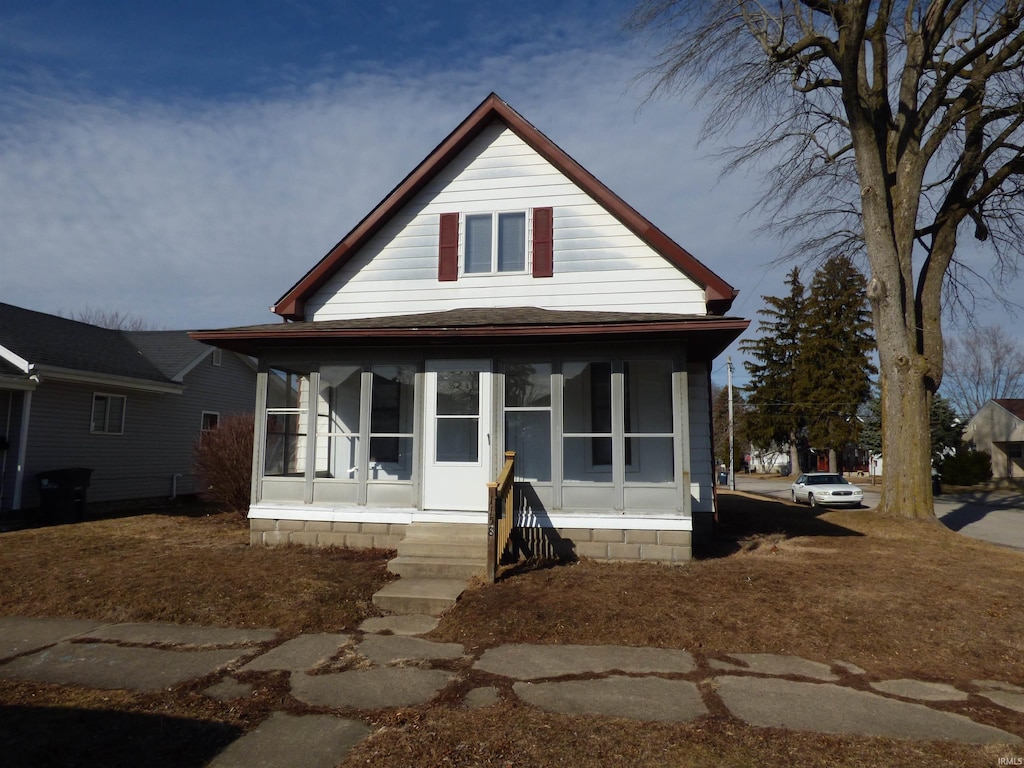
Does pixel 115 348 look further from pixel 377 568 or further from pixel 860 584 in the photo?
pixel 860 584

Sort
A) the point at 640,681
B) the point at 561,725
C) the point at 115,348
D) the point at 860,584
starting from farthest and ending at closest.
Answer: the point at 115,348 → the point at 860,584 → the point at 640,681 → the point at 561,725

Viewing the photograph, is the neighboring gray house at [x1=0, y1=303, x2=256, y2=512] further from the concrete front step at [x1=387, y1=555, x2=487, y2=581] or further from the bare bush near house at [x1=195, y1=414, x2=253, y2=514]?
the concrete front step at [x1=387, y1=555, x2=487, y2=581]

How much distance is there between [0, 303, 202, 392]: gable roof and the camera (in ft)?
47.0

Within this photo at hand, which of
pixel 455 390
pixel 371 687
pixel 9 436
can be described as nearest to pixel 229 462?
pixel 9 436

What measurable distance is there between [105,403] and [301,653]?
14020mm

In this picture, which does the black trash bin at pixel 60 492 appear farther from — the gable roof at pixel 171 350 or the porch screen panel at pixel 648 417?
the porch screen panel at pixel 648 417

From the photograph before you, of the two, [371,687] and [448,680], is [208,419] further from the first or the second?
[448,680]

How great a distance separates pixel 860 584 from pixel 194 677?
705cm

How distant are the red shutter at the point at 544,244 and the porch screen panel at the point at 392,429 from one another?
306cm

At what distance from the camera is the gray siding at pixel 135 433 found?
1473 centimetres

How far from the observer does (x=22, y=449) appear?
14016 mm

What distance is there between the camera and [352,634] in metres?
6.11

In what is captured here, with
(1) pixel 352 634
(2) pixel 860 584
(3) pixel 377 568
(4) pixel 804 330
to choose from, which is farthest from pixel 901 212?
(4) pixel 804 330

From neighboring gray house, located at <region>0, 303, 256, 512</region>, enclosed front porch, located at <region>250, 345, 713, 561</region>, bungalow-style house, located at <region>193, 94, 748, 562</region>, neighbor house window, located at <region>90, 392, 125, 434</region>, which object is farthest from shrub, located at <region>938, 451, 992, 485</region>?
neighbor house window, located at <region>90, 392, 125, 434</region>
